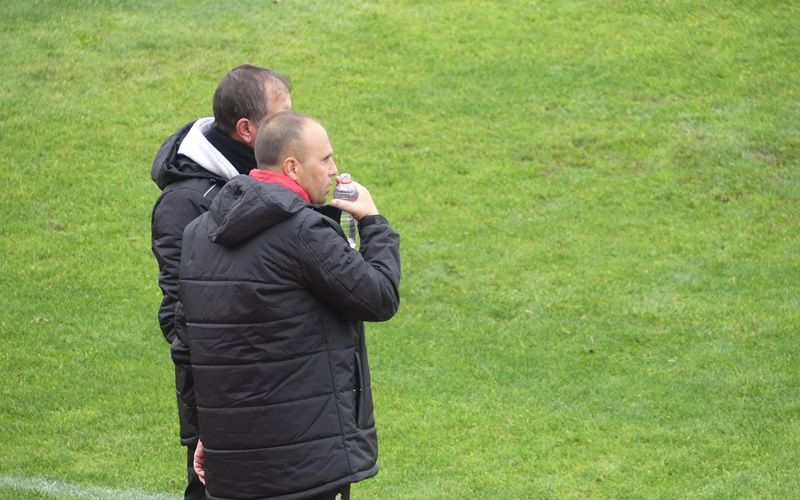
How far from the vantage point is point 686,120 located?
11.5 m

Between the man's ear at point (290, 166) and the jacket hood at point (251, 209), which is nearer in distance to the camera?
the jacket hood at point (251, 209)

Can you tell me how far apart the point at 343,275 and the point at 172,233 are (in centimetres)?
99

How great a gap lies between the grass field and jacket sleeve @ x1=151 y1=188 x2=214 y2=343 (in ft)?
7.82

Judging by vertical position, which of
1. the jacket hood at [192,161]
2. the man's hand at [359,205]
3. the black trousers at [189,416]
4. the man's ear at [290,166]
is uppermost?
the man's ear at [290,166]

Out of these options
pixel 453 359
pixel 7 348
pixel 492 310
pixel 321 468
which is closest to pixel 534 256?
pixel 492 310

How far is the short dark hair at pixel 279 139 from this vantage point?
3887 mm

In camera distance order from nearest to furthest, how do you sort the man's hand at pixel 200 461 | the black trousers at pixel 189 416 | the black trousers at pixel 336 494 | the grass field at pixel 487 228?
1. the black trousers at pixel 336 494
2. the man's hand at pixel 200 461
3. the black trousers at pixel 189 416
4. the grass field at pixel 487 228

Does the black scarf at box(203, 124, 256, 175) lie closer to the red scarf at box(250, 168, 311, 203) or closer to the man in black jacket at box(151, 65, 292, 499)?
the man in black jacket at box(151, 65, 292, 499)

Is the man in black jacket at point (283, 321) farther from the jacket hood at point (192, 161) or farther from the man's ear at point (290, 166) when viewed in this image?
the jacket hood at point (192, 161)

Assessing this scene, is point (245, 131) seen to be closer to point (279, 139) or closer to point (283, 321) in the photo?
point (279, 139)

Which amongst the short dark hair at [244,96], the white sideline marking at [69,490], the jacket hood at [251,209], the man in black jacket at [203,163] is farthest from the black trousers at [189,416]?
the white sideline marking at [69,490]

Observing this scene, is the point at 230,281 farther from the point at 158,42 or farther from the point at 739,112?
the point at 158,42

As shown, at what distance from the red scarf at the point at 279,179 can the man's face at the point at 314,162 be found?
21mm

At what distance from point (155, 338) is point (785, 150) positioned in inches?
241
